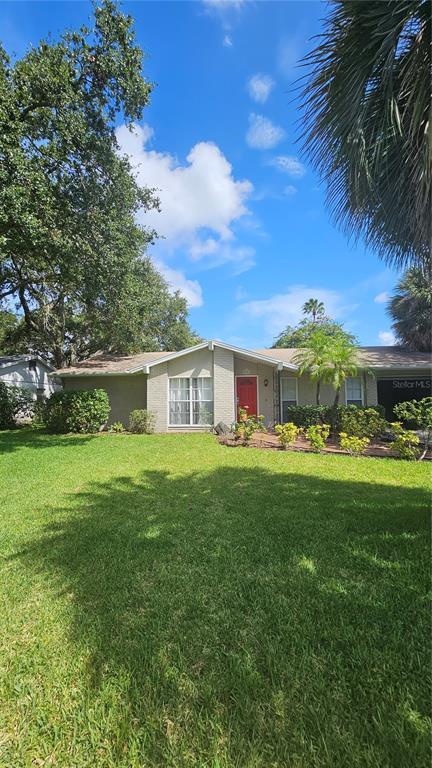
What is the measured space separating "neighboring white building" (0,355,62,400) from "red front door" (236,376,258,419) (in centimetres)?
1056

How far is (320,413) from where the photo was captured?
13.7 meters

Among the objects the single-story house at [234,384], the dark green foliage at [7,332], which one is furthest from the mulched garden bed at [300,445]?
the dark green foliage at [7,332]

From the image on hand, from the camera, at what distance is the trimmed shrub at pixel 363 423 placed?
1161 centimetres

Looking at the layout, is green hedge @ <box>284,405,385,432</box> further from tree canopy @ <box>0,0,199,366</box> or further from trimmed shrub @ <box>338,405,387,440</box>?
tree canopy @ <box>0,0,199,366</box>

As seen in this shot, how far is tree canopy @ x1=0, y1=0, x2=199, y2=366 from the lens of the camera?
8961 millimetres

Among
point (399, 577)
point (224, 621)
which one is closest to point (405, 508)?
point (399, 577)

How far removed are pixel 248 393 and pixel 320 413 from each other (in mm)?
3422

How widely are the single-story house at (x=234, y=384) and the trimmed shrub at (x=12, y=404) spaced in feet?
10.1

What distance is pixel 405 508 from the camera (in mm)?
5262

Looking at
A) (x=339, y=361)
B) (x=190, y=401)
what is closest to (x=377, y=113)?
(x=339, y=361)

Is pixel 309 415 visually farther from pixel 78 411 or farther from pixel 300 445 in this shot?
pixel 78 411

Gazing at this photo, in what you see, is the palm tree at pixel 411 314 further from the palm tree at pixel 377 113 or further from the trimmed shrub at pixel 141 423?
the palm tree at pixel 377 113

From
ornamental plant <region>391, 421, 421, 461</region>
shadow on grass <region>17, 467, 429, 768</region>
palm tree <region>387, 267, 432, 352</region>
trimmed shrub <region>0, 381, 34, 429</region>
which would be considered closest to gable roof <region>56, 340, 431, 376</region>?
palm tree <region>387, 267, 432, 352</region>

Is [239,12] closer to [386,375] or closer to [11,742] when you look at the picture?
[11,742]
